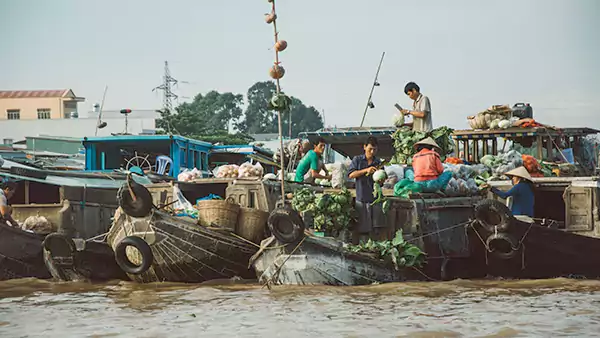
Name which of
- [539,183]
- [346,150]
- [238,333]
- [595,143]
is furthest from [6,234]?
[595,143]

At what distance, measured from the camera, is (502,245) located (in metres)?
9.95

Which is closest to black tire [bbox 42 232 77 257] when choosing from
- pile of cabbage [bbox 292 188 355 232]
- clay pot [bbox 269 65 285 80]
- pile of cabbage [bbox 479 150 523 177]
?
pile of cabbage [bbox 292 188 355 232]

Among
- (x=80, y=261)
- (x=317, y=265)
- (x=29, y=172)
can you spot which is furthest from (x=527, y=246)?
(x=29, y=172)

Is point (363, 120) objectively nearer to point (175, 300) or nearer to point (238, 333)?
point (175, 300)

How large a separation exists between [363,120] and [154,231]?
20.5ft

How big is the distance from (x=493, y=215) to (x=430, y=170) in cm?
93

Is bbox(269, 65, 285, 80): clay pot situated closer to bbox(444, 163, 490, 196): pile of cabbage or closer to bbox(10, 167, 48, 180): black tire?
bbox(444, 163, 490, 196): pile of cabbage

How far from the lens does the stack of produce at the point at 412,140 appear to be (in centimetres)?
1125

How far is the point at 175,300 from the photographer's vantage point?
8.77 meters

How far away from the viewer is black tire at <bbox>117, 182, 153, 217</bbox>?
9.32 metres

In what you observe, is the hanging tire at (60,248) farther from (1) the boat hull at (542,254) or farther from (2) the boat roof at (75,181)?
(1) the boat hull at (542,254)

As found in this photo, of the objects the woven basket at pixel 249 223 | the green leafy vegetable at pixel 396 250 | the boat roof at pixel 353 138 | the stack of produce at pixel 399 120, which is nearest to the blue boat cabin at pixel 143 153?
the boat roof at pixel 353 138

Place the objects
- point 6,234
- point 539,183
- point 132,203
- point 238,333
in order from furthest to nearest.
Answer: point 539,183
point 6,234
point 132,203
point 238,333

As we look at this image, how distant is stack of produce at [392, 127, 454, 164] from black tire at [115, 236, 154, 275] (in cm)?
396
